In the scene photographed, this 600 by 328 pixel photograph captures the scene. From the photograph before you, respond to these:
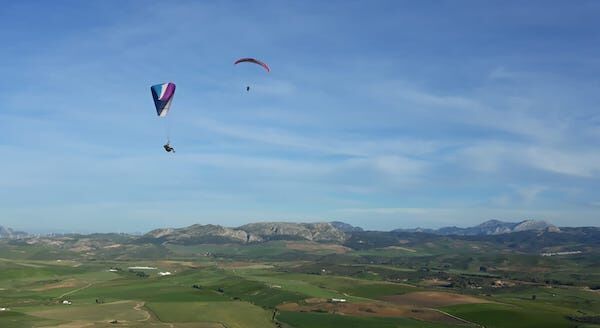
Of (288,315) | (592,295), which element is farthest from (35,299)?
(592,295)

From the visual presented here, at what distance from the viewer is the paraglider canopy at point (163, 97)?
76.6 m

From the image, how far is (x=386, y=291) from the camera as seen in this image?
188 metres

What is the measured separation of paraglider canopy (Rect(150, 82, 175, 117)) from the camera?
A: 76625mm

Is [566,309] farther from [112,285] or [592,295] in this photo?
[112,285]

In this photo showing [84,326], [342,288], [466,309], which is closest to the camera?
[84,326]

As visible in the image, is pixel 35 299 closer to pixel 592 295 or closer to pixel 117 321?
pixel 117 321

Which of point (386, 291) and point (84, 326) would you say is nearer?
point (84, 326)

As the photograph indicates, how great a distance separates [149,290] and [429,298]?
87.8 meters

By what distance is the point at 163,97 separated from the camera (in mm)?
77062

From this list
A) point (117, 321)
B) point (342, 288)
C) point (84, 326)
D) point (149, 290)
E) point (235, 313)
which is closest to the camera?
point (84, 326)

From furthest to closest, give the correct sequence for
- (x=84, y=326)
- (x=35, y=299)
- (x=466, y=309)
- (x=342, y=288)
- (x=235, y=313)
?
1. (x=342, y=288)
2. (x=35, y=299)
3. (x=466, y=309)
4. (x=235, y=313)
5. (x=84, y=326)

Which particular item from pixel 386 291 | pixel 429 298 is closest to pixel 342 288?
pixel 386 291

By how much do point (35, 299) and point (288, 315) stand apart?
78.1 meters

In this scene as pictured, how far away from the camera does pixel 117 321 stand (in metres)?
118
